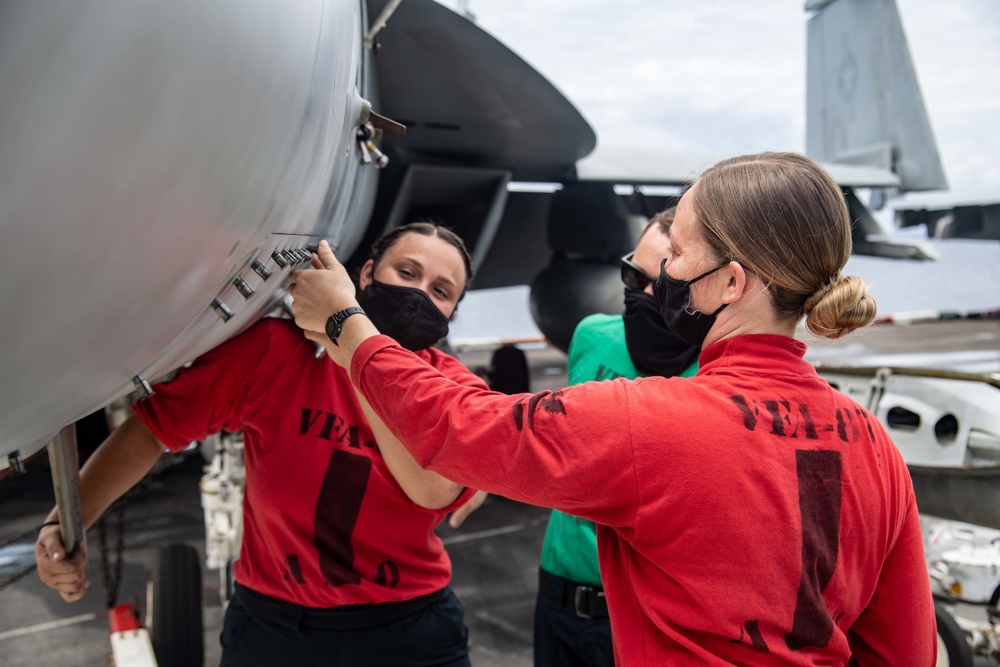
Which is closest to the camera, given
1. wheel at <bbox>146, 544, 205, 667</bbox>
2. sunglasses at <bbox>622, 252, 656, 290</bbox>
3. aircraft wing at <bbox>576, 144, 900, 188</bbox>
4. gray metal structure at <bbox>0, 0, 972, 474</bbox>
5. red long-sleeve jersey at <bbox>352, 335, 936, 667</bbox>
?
gray metal structure at <bbox>0, 0, 972, 474</bbox>

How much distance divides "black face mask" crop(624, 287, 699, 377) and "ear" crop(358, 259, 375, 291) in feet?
2.13

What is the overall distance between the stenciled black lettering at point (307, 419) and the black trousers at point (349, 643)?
0.37 metres

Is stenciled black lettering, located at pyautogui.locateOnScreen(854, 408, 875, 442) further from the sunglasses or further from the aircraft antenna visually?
the aircraft antenna

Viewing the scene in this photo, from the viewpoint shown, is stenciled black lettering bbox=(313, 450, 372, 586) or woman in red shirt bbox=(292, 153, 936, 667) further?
stenciled black lettering bbox=(313, 450, 372, 586)

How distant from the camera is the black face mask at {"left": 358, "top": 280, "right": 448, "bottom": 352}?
1.33 metres

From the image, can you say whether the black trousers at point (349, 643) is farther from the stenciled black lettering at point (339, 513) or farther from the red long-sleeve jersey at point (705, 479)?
the red long-sleeve jersey at point (705, 479)

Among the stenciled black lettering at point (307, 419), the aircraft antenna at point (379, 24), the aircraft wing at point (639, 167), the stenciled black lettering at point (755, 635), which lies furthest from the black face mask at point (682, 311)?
the aircraft wing at point (639, 167)

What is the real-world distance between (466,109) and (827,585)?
2787mm

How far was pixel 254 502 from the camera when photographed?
4.86ft

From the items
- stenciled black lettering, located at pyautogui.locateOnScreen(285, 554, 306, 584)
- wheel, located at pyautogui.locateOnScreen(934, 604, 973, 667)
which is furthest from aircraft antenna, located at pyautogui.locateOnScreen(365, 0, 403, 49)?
wheel, located at pyautogui.locateOnScreen(934, 604, 973, 667)

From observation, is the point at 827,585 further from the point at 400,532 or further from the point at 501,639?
the point at 501,639

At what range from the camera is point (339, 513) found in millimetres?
1412

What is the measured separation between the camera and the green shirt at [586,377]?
178 cm

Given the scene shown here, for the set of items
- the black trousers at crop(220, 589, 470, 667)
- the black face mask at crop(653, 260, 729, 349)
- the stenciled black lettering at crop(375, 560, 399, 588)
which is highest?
the black face mask at crop(653, 260, 729, 349)
